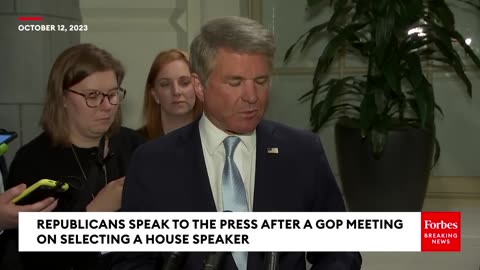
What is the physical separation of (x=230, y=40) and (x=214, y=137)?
0.16 metres

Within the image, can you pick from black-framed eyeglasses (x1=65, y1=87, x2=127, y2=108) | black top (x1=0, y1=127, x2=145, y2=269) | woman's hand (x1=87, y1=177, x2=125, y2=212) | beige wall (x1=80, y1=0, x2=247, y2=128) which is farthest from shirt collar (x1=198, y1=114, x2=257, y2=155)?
beige wall (x1=80, y1=0, x2=247, y2=128)

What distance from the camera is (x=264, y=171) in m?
1.07

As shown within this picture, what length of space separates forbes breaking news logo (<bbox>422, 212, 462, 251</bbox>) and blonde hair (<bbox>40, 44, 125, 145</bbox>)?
77 cm

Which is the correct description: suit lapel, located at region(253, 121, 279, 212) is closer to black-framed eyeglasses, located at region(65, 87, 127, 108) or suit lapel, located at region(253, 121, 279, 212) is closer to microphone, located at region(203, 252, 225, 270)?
microphone, located at region(203, 252, 225, 270)

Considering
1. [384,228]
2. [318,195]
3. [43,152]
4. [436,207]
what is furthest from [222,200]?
[436,207]

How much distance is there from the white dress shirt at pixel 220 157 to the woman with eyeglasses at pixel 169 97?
81 centimetres

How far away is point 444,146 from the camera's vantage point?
3.52 meters

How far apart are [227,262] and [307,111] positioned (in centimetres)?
268

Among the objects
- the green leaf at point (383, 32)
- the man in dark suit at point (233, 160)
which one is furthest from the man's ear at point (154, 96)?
the green leaf at point (383, 32)

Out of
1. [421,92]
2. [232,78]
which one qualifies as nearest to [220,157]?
[232,78]

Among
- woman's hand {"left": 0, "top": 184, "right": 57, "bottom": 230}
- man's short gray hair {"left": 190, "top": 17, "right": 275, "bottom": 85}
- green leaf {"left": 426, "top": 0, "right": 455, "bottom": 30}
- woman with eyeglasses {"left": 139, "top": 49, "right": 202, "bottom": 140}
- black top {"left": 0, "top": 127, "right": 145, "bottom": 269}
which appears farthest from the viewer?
green leaf {"left": 426, "top": 0, "right": 455, "bottom": 30}

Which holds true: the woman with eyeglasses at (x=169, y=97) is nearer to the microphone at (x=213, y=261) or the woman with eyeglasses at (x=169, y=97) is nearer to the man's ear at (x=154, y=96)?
the man's ear at (x=154, y=96)

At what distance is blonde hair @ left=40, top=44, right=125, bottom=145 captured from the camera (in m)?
1.52

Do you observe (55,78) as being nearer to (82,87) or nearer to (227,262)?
(82,87)
